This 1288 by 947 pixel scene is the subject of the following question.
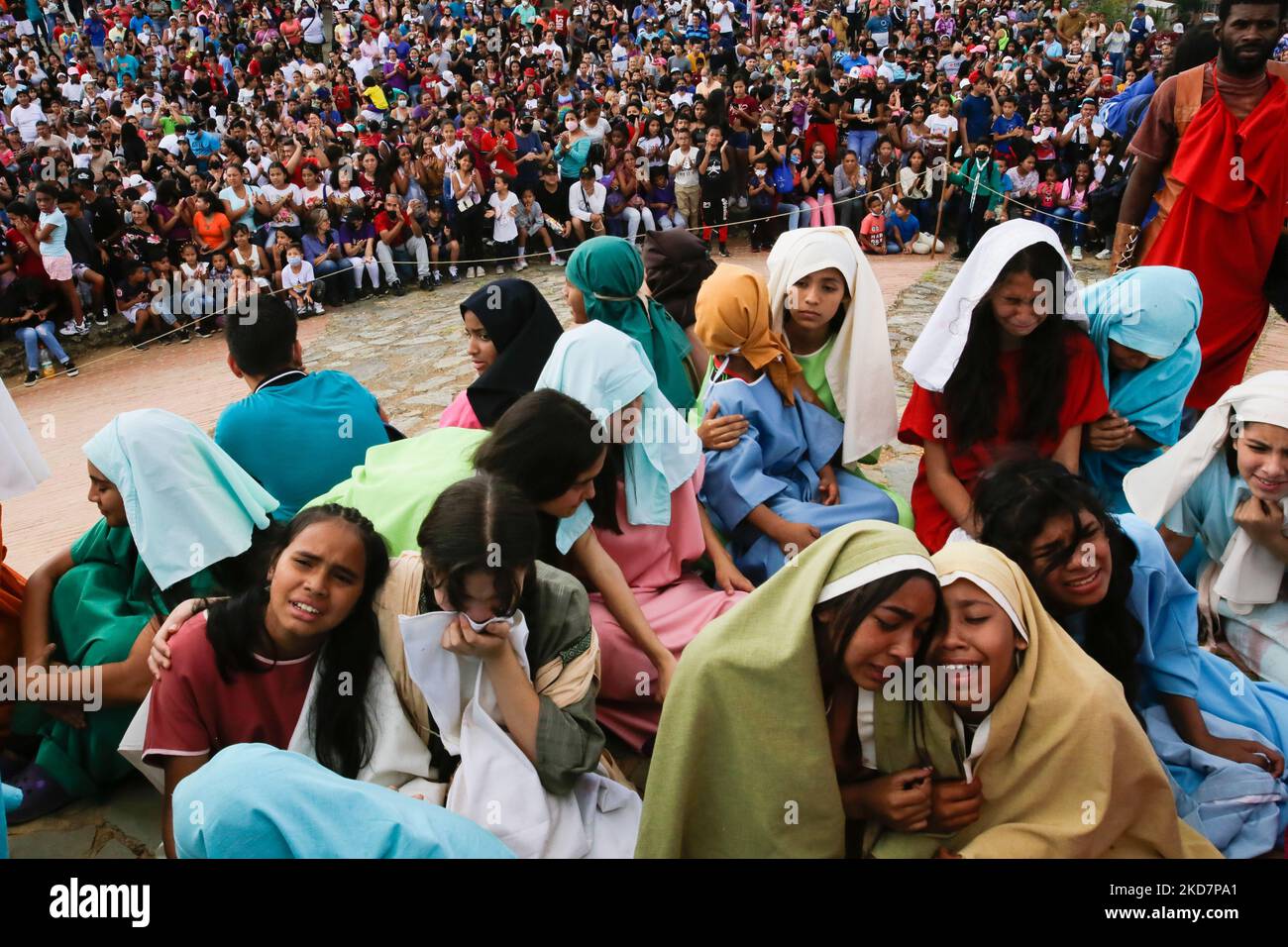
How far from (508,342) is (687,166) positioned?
25.3 feet

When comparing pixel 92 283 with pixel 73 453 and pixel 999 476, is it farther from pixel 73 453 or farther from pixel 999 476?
pixel 999 476

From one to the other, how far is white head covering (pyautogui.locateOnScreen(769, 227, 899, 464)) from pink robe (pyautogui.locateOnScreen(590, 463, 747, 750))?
0.60 meters

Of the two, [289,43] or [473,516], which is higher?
[289,43]

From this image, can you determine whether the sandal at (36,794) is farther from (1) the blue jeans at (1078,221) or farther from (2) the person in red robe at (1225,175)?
(1) the blue jeans at (1078,221)

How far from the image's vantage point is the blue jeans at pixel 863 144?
11188 mm

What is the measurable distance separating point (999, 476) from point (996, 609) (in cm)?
57

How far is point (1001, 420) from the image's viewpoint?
3244 mm

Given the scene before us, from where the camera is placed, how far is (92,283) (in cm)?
936

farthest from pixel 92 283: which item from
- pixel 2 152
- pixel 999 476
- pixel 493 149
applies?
pixel 999 476

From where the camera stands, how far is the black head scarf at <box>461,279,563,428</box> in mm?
3629

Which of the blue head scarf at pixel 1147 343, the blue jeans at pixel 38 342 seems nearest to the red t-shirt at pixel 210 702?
the blue head scarf at pixel 1147 343

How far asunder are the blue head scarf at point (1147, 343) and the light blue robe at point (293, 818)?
8.54 feet

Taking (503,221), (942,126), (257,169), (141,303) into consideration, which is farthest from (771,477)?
(257,169)

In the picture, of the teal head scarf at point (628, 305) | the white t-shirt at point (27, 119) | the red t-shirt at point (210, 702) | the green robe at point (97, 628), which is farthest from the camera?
the white t-shirt at point (27, 119)
